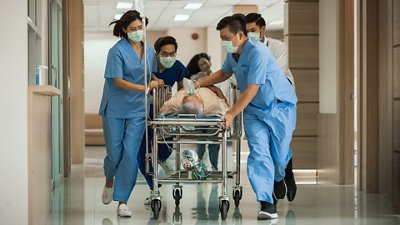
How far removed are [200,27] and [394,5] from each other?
13.9 m

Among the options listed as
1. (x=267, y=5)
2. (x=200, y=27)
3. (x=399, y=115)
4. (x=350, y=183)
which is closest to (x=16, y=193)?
(x=399, y=115)

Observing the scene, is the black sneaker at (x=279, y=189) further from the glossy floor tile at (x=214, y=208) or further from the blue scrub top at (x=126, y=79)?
the blue scrub top at (x=126, y=79)

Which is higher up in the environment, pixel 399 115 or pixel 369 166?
pixel 399 115

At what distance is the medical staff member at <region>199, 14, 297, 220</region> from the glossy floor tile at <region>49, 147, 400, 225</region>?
32 centimetres

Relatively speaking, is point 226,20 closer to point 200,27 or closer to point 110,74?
point 110,74

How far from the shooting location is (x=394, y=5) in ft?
22.5

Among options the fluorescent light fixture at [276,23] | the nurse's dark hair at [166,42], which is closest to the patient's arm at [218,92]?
the nurse's dark hair at [166,42]

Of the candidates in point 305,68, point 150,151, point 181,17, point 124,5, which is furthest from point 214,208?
point 181,17

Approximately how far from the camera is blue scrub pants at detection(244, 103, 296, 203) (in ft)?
18.6

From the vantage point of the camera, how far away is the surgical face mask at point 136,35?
231 inches

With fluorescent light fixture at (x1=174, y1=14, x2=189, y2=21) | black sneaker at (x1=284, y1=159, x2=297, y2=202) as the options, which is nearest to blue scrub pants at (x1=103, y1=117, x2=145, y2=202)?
black sneaker at (x1=284, y1=159, x2=297, y2=202)

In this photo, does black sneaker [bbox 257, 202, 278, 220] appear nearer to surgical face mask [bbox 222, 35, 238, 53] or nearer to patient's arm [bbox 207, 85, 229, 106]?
patient's arm [bbox 207, 85, 229, 106]

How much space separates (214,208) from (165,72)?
1.16 metres

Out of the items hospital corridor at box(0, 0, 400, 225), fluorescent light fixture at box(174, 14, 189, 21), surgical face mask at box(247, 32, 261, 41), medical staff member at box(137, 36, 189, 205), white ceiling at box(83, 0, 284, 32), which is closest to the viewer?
hospital corridor at box(0, 0, 400, 225)
